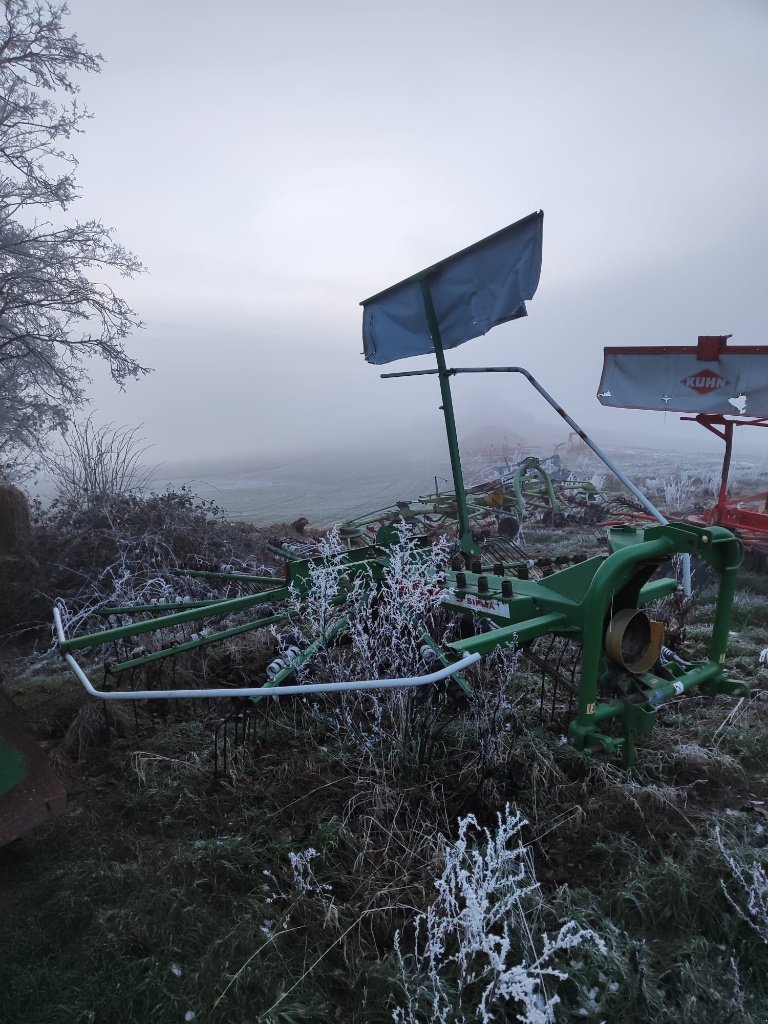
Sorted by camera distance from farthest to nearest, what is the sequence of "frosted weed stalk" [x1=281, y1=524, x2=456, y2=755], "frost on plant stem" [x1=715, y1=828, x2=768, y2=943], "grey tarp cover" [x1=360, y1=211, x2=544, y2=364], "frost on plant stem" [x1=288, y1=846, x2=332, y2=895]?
"grey tarp cover" [x1=360, y1=211, x2=544, y2=364] → "frosted weed stalk" [x1=281, y1=524, x2=456, y2=755] → "frost on plant stem" [x1=288, y1=846, x2=332, y2=895] → "frost on plant stem" [x1=715, y1=828, x2=768, y2=943]

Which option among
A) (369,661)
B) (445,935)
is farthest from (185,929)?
(369,661)

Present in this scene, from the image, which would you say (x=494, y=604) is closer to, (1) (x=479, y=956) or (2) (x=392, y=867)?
(2) (x=392, y=867)

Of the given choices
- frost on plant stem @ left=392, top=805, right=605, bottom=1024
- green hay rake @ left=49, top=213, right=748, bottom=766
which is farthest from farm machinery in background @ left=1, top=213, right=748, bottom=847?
frost on plant stem @ left=392, top=805, right=605, bottom=1024

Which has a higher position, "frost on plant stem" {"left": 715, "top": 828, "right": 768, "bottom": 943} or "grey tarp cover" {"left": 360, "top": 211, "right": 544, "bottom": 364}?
"grey tarp cover" {"left": 360, "top": 211, "right": 544, "bottom": 364}

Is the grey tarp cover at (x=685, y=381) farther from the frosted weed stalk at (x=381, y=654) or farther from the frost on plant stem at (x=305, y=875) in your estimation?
the frost on plant stem at (x=305, y=875)

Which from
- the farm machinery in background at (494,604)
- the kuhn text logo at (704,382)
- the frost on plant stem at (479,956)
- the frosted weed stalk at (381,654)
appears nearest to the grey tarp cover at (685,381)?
the kuhn text logo at (704,382)

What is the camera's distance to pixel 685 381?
24.5ft

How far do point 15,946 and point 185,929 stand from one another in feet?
2.27

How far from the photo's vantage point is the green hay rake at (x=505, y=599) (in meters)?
2.39

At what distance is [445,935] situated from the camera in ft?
7.35

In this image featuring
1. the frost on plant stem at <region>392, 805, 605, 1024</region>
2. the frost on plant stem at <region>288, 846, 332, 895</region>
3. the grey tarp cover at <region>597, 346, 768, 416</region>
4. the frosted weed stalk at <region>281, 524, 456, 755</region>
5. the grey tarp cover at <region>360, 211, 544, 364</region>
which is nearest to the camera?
the frost on plant stem at <region>392, 805, 605, 1024</region>

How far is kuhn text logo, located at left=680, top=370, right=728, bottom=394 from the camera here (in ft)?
23.5

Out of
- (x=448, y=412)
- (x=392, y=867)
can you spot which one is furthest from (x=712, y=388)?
(x=392, y=867)

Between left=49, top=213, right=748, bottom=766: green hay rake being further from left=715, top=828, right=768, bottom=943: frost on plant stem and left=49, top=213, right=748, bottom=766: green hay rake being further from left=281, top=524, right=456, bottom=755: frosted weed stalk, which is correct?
left=715, top=828, right=768, bottom=943: frost on plant stem
